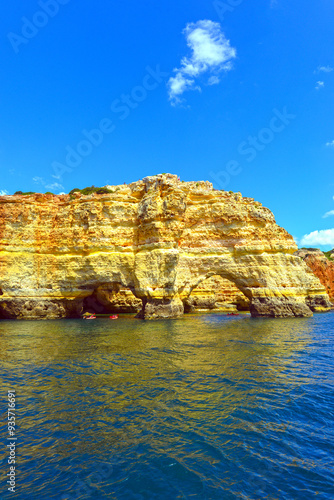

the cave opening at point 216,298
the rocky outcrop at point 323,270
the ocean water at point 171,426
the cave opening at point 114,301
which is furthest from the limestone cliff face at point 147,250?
the rocky outcrop at point 323,270

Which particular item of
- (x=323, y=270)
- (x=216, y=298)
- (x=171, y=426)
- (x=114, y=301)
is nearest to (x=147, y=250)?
(x=114, y=301)

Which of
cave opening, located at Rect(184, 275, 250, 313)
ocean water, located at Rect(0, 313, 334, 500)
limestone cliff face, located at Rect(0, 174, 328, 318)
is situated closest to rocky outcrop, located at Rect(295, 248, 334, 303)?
cave opening, located at Rect(184, 275, 250, 313)

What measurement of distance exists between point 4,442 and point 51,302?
30.5m

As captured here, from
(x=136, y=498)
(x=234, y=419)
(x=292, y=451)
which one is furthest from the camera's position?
(x=234, y=419)

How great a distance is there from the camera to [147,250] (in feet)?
110

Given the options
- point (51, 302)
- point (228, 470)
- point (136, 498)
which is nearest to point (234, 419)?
point (228, 470)

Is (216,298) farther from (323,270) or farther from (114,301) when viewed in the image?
(323,270)

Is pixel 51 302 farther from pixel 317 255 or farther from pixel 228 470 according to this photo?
pixel 317 255

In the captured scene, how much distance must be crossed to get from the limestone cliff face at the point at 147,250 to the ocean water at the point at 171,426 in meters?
19.6

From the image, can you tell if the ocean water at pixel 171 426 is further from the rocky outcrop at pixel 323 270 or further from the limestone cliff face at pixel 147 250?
the rocky outcrop at pixel 323 270

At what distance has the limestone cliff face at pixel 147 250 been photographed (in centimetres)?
3262

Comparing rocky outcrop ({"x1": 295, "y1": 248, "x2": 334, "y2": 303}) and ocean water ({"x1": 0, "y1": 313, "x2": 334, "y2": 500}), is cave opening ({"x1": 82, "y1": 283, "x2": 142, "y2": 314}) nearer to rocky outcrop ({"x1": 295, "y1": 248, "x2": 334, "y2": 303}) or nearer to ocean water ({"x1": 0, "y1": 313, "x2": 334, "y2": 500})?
ocean water ({"x1": 0, "y1": 313, "x2": 334, "y2": 500})

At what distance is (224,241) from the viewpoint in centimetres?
3494

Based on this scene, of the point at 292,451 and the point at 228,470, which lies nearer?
the point at 228,470
